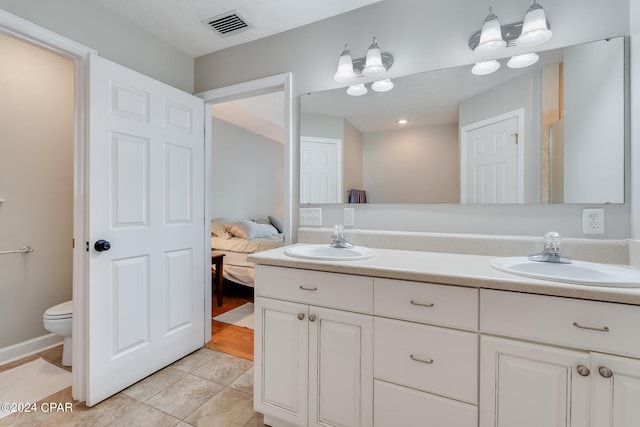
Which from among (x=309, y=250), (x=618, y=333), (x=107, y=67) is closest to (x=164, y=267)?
(x=309, y=250)

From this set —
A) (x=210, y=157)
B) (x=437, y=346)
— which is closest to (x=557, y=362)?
(x=437, y=346)

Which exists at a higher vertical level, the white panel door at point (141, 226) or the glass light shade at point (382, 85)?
the glass light shade at point (382, 85)

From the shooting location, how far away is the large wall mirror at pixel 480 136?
133 centimetres

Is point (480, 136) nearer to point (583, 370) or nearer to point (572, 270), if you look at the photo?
point (572, 270)

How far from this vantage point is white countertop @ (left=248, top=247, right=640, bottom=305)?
0.89 metres

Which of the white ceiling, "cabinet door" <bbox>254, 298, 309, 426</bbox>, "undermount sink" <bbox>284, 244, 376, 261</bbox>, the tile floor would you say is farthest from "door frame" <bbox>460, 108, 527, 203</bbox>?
the tile floor

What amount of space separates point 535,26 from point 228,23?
1.74 meters

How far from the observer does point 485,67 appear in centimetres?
153

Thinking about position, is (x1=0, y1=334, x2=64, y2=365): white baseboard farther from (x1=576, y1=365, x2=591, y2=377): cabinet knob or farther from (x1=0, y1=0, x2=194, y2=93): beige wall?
(x1=576, y1=365, x2=591, y2=377): cabinet knob

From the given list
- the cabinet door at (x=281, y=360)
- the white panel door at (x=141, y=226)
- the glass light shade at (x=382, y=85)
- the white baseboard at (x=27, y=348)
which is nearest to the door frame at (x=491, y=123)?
the glass light shade at (x=382, y=85)

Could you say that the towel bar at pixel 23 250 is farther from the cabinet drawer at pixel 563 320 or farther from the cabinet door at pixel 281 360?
the cabinet drawer at pixel 563 320

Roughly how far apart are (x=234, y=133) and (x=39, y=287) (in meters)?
3.08

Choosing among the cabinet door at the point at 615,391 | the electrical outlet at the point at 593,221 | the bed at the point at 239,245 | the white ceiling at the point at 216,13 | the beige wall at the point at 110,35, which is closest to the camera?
the cabinet door at the point at 615,391

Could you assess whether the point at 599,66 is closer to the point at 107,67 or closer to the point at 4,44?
the point at 107,67
